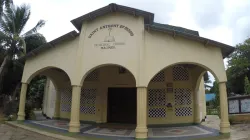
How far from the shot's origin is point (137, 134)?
795cm

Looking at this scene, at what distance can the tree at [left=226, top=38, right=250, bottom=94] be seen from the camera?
105 ft

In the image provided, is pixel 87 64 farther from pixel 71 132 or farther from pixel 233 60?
pixel 233 60

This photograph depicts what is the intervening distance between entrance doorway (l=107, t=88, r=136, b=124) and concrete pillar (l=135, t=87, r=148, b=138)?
11.8 feet

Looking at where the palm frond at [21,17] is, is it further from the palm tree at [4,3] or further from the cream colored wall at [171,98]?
the cream colored wall at [171,98]

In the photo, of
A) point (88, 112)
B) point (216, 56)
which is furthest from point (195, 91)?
point (88, 112)

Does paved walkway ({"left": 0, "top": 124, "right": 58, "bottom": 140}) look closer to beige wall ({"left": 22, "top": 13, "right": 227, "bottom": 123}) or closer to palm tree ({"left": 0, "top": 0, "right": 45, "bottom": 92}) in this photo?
beige wall ({"left": 22, "top": 13, "right": 227, "bottom": 123})

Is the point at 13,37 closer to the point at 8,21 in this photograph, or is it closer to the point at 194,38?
the point at 8,21

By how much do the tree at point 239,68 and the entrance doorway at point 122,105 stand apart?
2573 centimetres

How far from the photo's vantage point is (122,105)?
1209 centimetres

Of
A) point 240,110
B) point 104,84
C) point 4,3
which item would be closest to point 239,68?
point 240,110

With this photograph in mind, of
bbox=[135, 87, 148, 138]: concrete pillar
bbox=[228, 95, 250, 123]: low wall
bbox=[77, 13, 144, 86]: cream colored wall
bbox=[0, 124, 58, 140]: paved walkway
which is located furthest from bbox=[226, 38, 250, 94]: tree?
bbox=[0, 124, 58, 140]: paved walkway

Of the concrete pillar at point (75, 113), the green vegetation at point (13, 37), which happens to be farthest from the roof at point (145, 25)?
the green vegetation at point (13, 37)

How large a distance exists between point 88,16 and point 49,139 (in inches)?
214

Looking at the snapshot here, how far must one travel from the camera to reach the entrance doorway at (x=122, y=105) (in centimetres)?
1188
